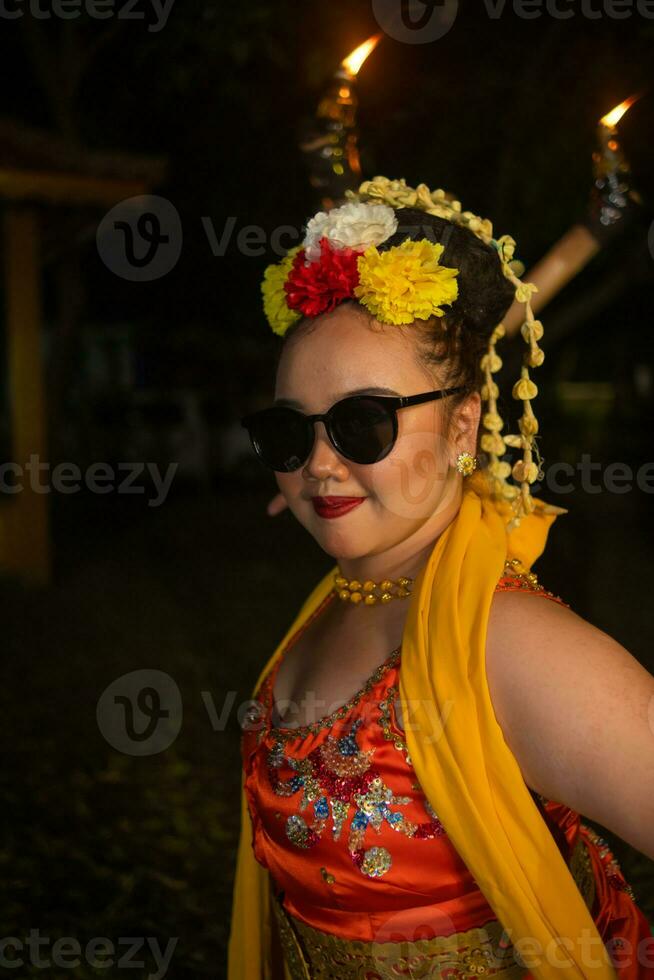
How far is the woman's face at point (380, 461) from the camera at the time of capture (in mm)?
1693

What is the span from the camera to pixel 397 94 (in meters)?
5.21

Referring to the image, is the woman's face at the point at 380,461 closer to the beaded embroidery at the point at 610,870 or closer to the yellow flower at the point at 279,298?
the yellow flower at the point at 279,298

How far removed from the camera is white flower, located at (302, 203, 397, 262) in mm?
1756

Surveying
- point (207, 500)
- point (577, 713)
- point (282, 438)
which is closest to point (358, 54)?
point (282, 438)

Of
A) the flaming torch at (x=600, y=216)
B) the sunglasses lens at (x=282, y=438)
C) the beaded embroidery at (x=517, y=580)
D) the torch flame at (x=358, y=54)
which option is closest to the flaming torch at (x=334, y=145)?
the torch flame at (x=358, y=54)

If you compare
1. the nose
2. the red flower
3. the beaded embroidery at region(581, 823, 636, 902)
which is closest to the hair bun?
the red flower

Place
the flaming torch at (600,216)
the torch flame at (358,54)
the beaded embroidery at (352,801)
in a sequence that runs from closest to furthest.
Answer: the beaded embroidery at (352,801) < the flaming torch at (600,216) < the torch flame at (358,54)

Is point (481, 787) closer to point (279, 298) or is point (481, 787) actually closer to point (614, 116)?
point (279, 298)

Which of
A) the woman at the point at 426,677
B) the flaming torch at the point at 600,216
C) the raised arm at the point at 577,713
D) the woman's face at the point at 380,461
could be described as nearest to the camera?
the raised arm at the point at 577,713

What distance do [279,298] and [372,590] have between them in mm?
622

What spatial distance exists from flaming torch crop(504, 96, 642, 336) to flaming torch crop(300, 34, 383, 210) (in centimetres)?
62

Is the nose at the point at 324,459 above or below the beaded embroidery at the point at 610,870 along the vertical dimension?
above

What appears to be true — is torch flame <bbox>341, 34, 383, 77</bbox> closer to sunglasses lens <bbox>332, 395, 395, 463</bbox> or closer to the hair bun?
the hair bun

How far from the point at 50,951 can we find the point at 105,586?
533 cm
